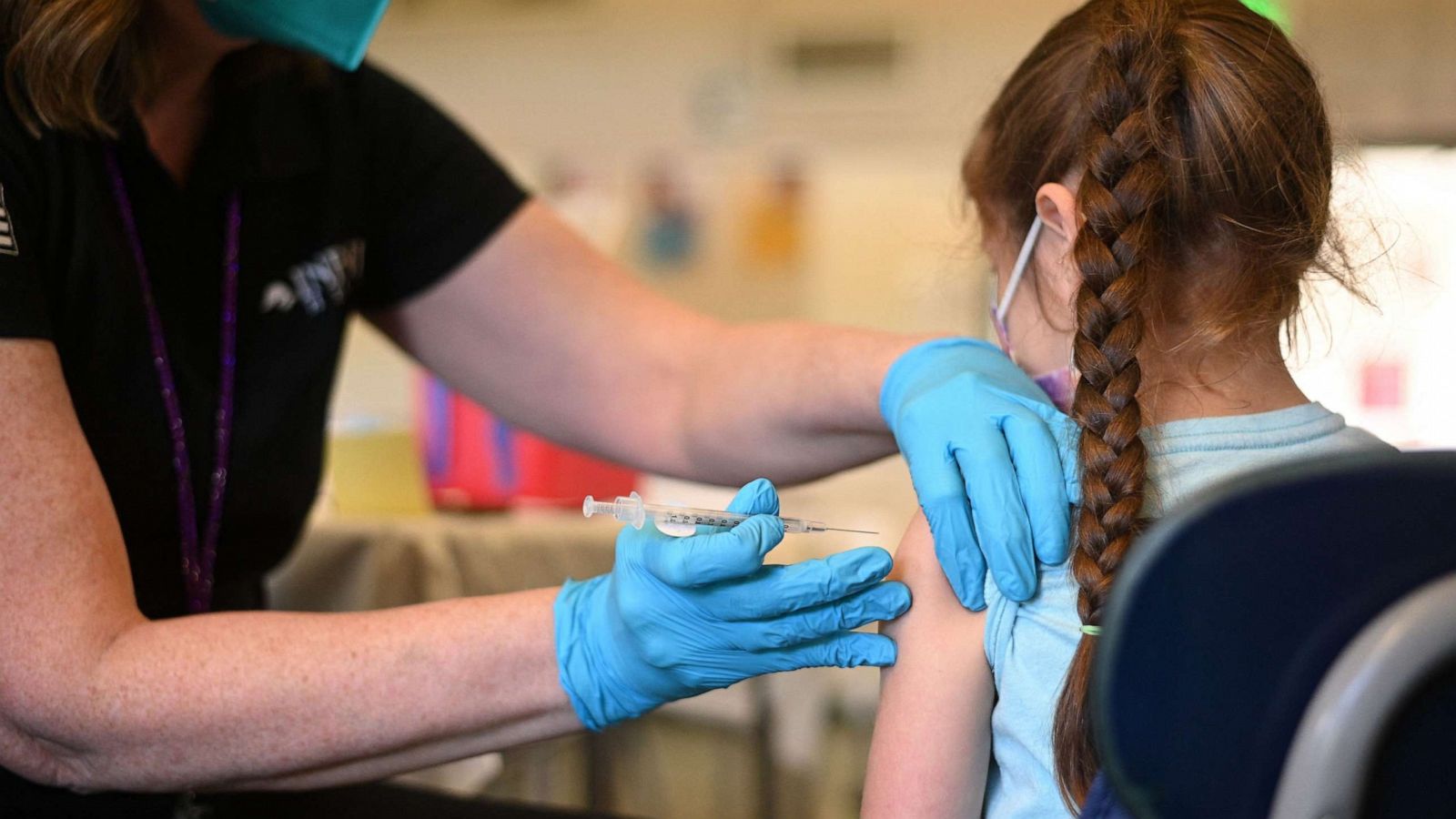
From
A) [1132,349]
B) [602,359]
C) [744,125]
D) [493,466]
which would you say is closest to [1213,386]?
[1132,349]

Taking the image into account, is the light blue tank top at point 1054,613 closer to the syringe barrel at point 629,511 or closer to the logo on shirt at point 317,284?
the syringe barrel at point 629,511

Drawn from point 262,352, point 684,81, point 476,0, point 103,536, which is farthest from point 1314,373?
point 103,536

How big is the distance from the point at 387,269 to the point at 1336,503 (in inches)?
41.8

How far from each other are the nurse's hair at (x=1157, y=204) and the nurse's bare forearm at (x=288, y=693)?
1.36 ft

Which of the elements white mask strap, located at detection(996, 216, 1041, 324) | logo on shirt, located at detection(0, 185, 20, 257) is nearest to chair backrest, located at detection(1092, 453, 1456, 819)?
white mask strap, located at detection(996, 216, 1041, 324)

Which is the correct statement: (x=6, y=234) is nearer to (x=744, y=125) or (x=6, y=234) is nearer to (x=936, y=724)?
(x=936, y=724)

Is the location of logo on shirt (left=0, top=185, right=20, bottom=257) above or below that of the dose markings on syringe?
above

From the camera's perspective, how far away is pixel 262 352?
114cm

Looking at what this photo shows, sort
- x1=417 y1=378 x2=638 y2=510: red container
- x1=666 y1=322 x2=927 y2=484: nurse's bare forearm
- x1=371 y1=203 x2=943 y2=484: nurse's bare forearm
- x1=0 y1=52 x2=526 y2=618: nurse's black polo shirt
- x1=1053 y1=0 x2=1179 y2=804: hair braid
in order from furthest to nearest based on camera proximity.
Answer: x1=417 y1=378 x2=638 y2=510: red container, x1=371 y1=203 x2=943 y2=484: nurse's bare forearm, x1=666 y1=322 x2=927 y2=484: nurse's bare forearm, x1=0 y1=52 x2=526 y2=618: nurse's black polo shirt, x1=1053 y1=0 x2=1179 y2=804: hair braid

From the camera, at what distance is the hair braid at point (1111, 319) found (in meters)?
0.71

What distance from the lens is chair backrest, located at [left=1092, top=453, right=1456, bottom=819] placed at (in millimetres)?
474

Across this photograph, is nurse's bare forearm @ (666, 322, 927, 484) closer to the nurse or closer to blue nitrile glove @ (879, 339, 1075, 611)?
the nurse

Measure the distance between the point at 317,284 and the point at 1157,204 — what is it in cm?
84

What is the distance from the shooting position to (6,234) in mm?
864
